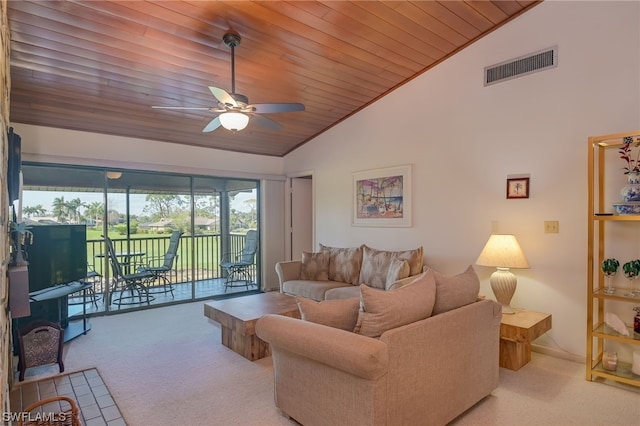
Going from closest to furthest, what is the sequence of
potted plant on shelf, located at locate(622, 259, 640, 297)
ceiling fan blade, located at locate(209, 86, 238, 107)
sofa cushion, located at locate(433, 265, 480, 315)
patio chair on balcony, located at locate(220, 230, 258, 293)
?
1. sofa cushion, located at locate(433, 265, 480, 315)
2. ceiling fan blade, located at locate(209, 86, 238, 107)
3. potted plant on shelf, located at locate(622, 259, 640, 297)
4. patio chair on balcony, located at locate(220, 230, 258, 293)

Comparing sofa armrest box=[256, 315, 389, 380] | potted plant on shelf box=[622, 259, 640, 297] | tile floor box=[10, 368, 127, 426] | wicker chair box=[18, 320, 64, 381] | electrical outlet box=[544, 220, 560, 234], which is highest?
electrical outlet box=[544, 220, 560, 234]

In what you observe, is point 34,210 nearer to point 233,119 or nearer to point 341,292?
point 233,119

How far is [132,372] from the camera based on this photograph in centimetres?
299

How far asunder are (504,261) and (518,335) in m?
0.67

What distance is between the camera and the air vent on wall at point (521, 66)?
11.0ft

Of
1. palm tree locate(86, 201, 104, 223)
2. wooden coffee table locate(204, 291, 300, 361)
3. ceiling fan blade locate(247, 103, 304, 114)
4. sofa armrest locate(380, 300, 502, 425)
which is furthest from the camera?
palm tree locate(86, 201, 104, 223)

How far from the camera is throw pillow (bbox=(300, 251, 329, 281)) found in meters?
4.88

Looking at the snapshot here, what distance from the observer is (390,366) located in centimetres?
183

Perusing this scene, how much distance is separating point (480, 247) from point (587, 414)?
1.77 metres

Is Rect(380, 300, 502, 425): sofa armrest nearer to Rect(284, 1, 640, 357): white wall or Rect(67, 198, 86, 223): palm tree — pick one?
Rect(284, 1, 640, 357): white wall

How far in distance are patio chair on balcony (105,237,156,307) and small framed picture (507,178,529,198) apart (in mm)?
4700

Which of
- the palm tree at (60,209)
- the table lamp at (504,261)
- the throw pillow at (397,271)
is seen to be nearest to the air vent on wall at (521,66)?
the table lamp at (504,261)

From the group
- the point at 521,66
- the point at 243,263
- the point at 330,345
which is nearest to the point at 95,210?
the point at 243,263

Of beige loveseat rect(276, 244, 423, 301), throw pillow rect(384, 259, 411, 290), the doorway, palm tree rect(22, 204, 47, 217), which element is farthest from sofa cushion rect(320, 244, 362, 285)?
palm tree rect(22, 204, 47, 217)
